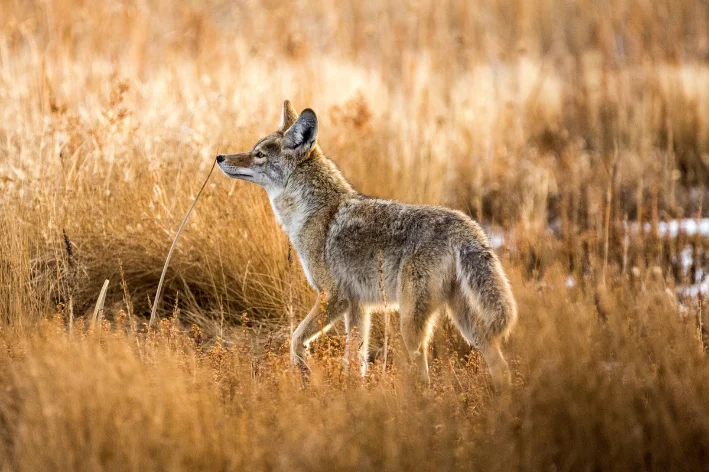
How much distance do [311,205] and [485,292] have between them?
1.58m

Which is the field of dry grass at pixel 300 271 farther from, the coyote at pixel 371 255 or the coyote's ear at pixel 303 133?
the coyote's ear at pixel 303 133

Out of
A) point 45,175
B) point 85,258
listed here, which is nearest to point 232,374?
point 85,258

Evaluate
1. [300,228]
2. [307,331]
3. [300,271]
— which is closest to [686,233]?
[300,271]

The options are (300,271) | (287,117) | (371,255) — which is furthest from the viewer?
(300,271)

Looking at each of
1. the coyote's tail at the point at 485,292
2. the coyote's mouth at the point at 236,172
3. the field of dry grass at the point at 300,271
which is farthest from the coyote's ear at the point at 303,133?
the coyote's tail at the point at 485,292

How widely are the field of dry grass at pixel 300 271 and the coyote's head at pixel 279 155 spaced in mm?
751

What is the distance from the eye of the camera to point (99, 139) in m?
7.05

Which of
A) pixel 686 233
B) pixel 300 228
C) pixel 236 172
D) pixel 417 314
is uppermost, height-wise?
pixel 236 172

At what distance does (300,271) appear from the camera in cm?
663

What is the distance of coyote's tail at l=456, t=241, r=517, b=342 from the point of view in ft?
15.2

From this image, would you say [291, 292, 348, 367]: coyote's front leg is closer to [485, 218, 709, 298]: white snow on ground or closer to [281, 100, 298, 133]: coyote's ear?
[281, 100, 298, 133]: coyote's ear

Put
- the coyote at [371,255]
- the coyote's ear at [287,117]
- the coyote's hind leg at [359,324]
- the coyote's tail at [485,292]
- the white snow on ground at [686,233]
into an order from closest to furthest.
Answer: the coyote's tail at [485,292]
the coyote at [371,255]
the coyote's hind leg at [359,324]
the coyote's ear at [287,117]
the white snow on ground at [686,233]

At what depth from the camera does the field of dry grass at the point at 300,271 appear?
3.73 m

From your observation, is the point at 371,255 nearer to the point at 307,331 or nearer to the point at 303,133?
the point at 307,331
